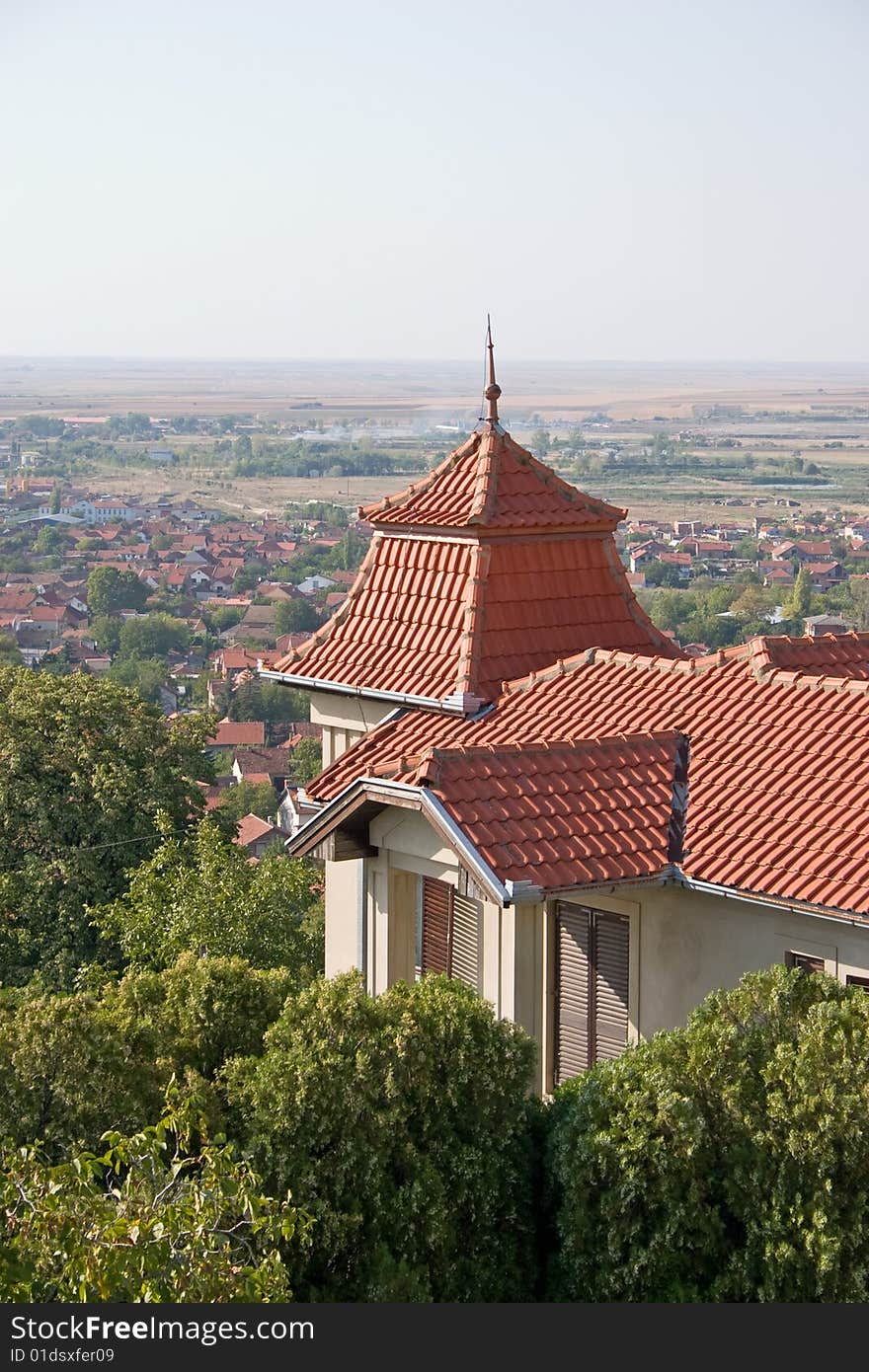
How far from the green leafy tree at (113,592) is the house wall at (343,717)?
150929mm

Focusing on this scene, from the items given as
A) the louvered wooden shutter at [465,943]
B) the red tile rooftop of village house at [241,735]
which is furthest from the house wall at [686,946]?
the red tile rooftop of village house at [241,735]

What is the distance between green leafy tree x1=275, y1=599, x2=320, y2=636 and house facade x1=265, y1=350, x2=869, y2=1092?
447 feet

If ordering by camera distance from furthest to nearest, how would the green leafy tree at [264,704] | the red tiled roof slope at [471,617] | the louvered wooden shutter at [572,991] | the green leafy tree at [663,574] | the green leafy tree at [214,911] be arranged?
the green leafy tree at [663,574]
the green leafy tree at [264,704]
the green leafy tree at [214,911]
the red tiled roof slope at [471,617]
the louvered wooden shutter at [572,991]

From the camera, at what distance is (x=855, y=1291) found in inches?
339

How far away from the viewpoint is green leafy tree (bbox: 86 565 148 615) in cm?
16550

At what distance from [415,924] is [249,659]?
115m

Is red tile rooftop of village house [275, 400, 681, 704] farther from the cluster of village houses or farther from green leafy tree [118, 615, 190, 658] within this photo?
green leafy tree [118, 615, 190, 658]

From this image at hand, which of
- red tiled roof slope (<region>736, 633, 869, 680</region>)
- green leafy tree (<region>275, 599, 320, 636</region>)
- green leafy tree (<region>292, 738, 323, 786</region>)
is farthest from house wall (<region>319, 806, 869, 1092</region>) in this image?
green leafy tree (<region>275, 599, 320, 636</region>)

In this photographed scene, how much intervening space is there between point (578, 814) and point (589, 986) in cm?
104

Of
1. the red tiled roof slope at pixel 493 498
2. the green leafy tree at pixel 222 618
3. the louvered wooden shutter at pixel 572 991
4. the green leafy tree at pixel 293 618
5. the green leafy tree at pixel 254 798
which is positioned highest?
the red tiled roof slope at pixel 493 498

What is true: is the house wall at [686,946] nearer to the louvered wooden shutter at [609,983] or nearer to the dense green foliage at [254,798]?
the louvered wooden shutter at [609,983]

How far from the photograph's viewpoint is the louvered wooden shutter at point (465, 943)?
11.9 meters

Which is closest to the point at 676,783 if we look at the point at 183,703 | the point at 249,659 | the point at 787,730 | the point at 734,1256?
the point at 787,730

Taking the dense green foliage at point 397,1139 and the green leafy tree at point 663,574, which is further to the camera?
the green leafy tree at point 663,574
